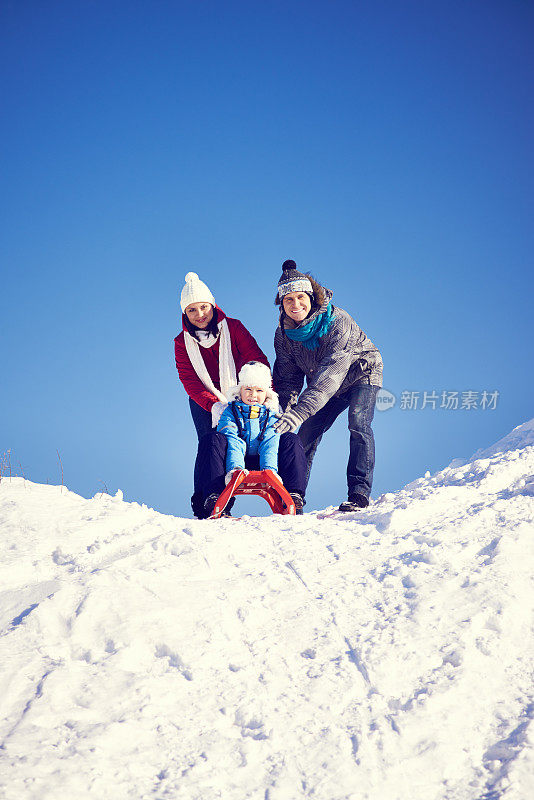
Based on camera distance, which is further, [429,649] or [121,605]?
[121,605]

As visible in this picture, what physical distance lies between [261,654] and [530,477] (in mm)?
2546

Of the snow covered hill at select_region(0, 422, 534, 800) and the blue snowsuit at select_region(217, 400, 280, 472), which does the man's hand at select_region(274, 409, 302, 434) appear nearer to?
the blue snowsuit at select_region(217, 400, 280, 472)

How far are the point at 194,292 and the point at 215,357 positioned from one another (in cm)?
63

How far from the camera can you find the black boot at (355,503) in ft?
15.0

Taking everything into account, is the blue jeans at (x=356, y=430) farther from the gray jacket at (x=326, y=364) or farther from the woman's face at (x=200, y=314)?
the woman's face at (x=200, y=314)

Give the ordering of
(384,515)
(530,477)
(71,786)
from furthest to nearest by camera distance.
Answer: (530,477) < (384,515) < (71,786)

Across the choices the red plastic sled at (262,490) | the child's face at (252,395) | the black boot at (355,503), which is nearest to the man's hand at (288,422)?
the child's face at (252,395)

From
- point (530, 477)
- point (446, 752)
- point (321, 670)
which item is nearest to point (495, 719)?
point (446, 752)

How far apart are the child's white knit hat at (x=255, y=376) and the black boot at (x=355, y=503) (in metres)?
1.13

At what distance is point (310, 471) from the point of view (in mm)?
5758

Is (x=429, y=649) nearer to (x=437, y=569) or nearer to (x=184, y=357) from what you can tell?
(x=437, y=569)

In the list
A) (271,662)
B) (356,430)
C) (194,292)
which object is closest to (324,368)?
(356,430)

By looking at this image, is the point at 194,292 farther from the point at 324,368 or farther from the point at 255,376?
the point at 324,368

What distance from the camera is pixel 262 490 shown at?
181 inches
